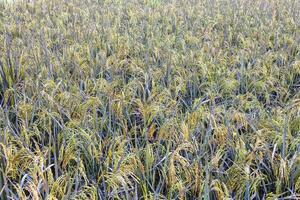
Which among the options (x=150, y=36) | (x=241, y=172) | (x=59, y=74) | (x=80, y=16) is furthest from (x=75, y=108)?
(x=80, y=16)

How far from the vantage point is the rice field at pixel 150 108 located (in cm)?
185

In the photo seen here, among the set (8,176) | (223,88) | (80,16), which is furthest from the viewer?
(80,16)

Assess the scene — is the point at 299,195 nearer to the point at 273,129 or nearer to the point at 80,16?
the point at 273,129

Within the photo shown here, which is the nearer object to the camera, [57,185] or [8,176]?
[57,185]

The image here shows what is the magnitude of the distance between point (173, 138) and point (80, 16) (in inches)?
145

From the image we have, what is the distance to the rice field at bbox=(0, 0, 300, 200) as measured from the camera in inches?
72.7

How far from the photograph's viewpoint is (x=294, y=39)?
4.23m

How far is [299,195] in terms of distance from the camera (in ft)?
5.72

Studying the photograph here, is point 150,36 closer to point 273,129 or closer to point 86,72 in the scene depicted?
point 86,72

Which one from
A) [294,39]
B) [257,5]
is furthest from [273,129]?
[257,5]

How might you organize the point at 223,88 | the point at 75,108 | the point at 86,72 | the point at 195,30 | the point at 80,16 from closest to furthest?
→ 1. the point at 75,108
2. the point at 223,88
3. the point at 86,72
4. the point at 195,30
5. the point at 80,16

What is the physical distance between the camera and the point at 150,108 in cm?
247

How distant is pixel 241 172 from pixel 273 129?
54cm

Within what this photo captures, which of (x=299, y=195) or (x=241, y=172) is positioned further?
(x=241, y=172)
